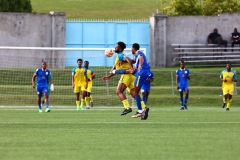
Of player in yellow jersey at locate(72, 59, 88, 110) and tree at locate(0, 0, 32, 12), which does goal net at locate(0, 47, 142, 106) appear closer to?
player in yellow jersey at locate(72, 59, 88, 110)

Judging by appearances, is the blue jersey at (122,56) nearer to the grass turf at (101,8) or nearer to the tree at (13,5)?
the tree at (13,5)

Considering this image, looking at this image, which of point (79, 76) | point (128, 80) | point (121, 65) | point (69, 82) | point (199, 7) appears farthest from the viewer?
point (199, 7)

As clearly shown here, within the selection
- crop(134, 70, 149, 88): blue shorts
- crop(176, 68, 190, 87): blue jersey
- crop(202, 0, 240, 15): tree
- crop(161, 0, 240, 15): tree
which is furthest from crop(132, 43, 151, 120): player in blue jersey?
crop(202, 0, 240, 15): tree

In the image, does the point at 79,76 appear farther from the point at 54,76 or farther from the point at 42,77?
the point at 54,76

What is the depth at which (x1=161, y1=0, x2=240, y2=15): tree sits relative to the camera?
206 feet

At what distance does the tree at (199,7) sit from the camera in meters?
62.7

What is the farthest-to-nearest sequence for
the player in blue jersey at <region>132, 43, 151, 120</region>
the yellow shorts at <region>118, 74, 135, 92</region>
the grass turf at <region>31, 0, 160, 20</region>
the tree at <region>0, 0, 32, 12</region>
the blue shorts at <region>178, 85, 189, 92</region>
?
the grass turf at <region>31, 0, 160, 20</region>, the tree at <region>0, 0, 32, 12</region>, the blue shorts at <region>178, 85, 189, 92</region>, the yellow shorts at <region>118, 74, 135, 92</region>, the player in blue jersey at <region>132, 43, 151, 120</region>

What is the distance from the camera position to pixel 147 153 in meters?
13.1

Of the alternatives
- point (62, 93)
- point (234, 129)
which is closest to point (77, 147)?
point (234, 129)

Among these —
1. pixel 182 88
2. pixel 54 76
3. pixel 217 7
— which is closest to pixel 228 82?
pixel 182 88

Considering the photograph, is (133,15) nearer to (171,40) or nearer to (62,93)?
(171,40)

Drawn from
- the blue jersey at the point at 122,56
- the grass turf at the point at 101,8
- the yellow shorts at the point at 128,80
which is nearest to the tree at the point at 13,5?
the grass turf at the point at 101,8

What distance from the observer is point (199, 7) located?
63.6 metres

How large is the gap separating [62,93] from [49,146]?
2600 centimetres
